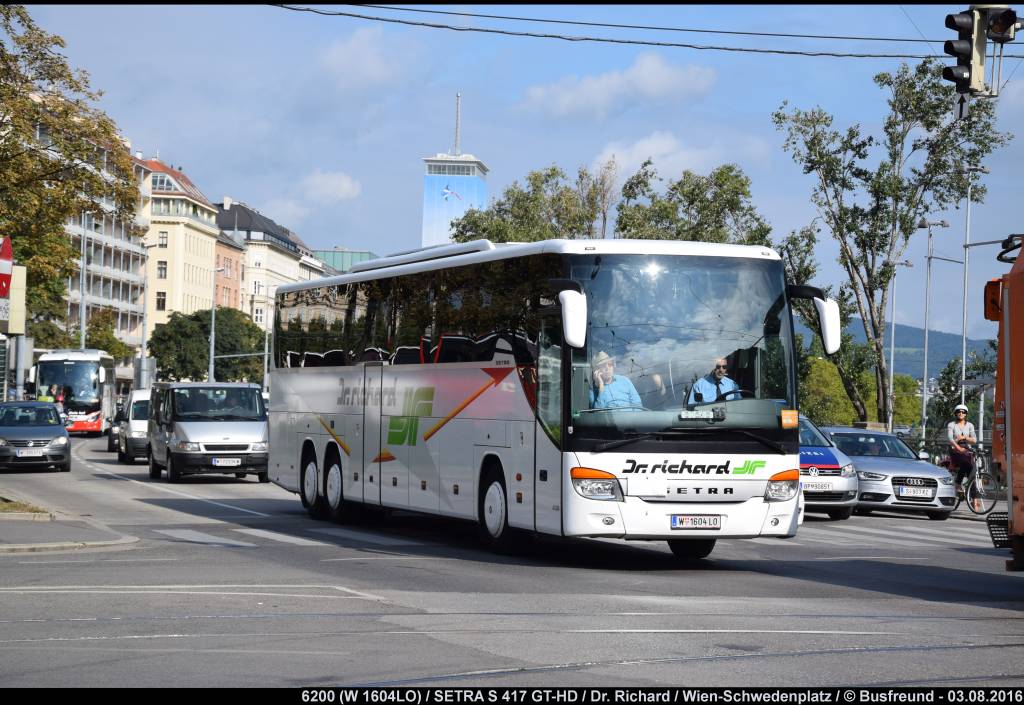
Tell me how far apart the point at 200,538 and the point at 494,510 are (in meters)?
4.19

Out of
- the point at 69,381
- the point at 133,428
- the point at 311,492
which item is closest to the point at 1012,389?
the point at 311,492

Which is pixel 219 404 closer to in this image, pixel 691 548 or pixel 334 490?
pixel 334 490

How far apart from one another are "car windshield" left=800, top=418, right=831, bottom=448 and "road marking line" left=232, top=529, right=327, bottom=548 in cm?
1072

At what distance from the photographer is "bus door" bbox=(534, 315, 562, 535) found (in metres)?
15.9

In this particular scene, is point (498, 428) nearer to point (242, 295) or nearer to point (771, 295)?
point (771, 295)

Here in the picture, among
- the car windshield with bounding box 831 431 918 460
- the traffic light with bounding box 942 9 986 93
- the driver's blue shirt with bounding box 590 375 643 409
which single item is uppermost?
the traffic light with bounding box 942 9 986 93

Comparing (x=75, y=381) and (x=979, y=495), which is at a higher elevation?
(x=75, y=381)

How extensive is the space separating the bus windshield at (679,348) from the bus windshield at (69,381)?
208 feet

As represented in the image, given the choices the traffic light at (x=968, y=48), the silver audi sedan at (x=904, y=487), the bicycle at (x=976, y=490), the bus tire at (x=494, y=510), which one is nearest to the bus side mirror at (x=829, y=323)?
the traffic light at (x=968, y=48)

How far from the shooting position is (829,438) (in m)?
28.9

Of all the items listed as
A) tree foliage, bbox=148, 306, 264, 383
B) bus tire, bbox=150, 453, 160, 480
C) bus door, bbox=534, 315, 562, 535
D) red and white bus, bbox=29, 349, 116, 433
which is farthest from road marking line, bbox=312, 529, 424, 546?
tree foliage, bbox=148, 306, 264, 383

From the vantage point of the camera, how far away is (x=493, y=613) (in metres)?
11.9

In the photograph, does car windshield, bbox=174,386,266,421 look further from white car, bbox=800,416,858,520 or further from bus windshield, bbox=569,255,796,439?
bus windshield, bbox=569,255,796,439

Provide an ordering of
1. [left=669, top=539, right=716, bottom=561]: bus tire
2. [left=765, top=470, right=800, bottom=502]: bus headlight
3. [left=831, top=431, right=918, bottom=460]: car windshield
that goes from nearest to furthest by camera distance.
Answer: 1. [left=765, top=470, right=800, bottom=502]: bus headlight
2. [left=669, top=539, right=716, bottom=561]: bus tire
3. [left=831, top=431, right=918, bottom=460]: car windshield
